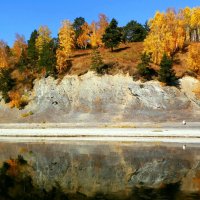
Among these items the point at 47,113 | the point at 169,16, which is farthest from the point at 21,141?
the point at 169,16

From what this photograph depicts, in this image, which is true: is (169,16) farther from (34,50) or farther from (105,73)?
(34,50)

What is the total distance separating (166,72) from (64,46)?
28.7 meters

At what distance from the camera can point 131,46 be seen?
99.4m

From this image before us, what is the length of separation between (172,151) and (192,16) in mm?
71847

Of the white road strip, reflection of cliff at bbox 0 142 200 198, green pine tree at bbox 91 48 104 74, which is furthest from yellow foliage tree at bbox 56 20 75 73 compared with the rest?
reflection of cliff at bbox 0 142 200 198

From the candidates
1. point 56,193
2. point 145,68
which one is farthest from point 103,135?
point 56,193

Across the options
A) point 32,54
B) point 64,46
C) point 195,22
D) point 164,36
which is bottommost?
point 164,36

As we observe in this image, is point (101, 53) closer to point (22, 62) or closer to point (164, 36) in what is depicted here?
point (164, 36)

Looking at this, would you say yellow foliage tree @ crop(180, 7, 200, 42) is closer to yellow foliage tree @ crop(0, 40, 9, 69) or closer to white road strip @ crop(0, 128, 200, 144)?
yellow foliage tree @ crop(0, 40, 9, 69)

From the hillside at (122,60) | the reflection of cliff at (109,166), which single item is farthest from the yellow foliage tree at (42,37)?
the reflection of cliff at (109,166)

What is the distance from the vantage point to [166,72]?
260ft

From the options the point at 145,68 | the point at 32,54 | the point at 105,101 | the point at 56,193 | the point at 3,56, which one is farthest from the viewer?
the point at 3,56

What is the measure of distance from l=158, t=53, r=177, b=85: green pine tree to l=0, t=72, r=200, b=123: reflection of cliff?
1.82m

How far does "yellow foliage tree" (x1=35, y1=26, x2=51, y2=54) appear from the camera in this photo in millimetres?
99725
